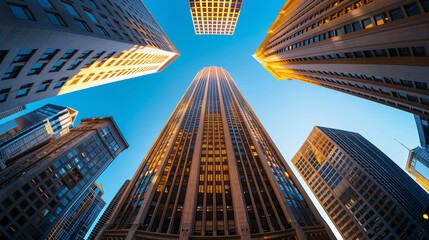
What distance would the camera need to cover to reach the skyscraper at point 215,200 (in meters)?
27.2

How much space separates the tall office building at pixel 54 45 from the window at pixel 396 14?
42.4m

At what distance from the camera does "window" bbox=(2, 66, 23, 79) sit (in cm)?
1983

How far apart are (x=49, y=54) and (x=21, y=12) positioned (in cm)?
669

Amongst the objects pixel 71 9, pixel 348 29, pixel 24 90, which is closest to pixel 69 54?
pixel 71 9

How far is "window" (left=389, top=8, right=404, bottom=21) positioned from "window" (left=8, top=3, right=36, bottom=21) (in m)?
44.5

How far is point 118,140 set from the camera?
299 ft

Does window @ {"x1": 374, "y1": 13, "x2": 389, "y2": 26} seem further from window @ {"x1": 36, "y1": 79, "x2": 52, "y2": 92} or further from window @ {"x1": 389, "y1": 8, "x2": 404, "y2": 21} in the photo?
window @ {"x1": 36, "y1": 79, "x2": 52, "y2": 92}

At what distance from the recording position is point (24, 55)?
65.0 feet

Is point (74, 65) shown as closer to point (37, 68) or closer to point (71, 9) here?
point (37, 68)

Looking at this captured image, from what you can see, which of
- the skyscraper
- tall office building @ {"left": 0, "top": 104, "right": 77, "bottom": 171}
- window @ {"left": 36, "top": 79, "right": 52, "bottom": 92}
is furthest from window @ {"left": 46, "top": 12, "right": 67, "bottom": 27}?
tall office building @ {"left": 0, "top": 104, "right": 77, "bottom": 171}

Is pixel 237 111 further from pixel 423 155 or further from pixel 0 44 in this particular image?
pixel 423 155

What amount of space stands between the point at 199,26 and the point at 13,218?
95.2m

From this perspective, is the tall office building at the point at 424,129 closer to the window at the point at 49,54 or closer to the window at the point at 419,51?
the window at the point at 419,51

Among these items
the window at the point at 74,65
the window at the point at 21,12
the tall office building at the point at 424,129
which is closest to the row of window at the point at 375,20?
the tall office building at the point at 424,129
